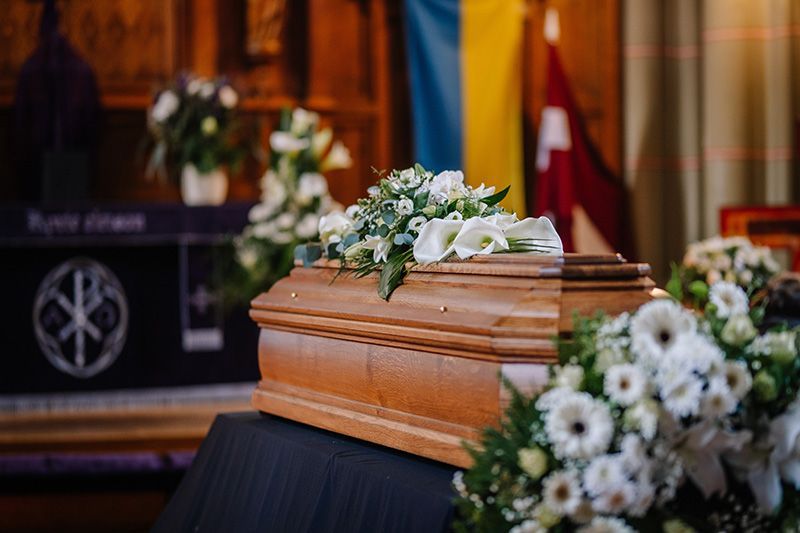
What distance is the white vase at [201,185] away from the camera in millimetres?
6145

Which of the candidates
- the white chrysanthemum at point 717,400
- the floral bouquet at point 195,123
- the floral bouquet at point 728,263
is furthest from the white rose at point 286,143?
the white chrysanthemum at point 717,400

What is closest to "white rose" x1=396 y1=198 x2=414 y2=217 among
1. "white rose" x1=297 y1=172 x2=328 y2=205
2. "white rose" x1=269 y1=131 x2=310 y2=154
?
"white rose" x1=297 y1=172 x2=328 y2=205

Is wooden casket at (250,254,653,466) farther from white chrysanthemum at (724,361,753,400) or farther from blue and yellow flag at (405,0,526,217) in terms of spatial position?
blue and yellow flag at (405,0,526,217)

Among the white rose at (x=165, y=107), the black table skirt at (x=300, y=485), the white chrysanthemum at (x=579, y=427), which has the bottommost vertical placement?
the black table skirt at (x=300, y=485)

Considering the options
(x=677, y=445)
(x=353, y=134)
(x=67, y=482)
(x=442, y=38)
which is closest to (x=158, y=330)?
(x=67, y=482)

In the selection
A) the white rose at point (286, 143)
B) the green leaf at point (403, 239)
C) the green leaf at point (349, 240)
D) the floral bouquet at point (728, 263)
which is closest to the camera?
the green leaf at point (403, 239)

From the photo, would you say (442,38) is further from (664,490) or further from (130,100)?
(664,490)

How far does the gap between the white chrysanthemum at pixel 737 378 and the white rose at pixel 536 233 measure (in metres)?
0.67

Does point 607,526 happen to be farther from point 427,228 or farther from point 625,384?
point 427,228

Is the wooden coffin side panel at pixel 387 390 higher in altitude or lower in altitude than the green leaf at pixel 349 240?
lower

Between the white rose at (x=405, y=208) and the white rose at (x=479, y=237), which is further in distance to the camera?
the white rose at (x=405, y=208)

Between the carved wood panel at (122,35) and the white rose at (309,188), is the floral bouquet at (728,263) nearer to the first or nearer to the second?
the white rose at (309,188)

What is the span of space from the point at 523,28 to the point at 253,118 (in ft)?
5.49

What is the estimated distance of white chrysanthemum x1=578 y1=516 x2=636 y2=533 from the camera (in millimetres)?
1523
